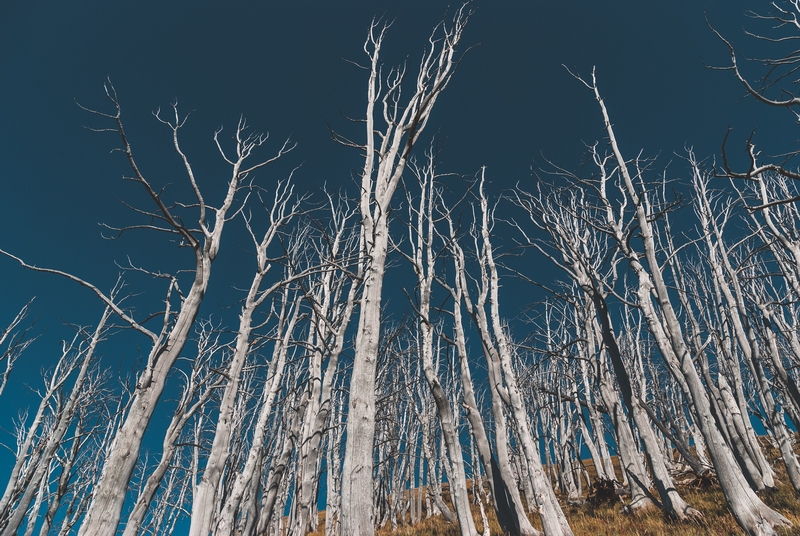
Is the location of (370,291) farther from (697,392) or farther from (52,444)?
(52,444)

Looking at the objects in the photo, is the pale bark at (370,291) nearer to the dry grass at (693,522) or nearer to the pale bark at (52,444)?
the dry grass at (693,522)

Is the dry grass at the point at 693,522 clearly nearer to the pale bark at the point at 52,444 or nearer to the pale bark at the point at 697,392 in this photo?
the pale bark at the point at 697,392

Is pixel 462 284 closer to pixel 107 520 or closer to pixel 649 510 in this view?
pixel 649 510

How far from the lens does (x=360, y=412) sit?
312 cm


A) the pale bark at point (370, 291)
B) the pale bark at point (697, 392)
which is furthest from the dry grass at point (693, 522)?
the pale bark at point (370, 291)

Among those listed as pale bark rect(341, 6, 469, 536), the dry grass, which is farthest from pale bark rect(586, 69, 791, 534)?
pale bark rect(341, 6, 469, 536)

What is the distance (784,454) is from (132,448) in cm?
1123

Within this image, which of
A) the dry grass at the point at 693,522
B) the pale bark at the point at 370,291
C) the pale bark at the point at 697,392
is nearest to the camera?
the pale bark at the point at 370,291

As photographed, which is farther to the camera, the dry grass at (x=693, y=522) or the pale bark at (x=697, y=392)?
the dry grass at (x=693, y=522)

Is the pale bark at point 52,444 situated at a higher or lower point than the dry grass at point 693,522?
higher

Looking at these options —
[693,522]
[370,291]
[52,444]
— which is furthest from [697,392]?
[52,444]

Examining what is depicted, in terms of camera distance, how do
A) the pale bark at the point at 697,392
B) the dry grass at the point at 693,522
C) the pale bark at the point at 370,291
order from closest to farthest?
the pale bark at the point at 370,291, the pale bark at the point at 697,392, the dry grass at the point at 693,522

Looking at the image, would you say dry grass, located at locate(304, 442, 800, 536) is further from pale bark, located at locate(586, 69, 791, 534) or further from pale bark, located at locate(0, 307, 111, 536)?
pale bark, located at locate(0, 307, 111, 536)

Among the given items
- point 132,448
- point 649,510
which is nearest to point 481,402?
point 649,510
